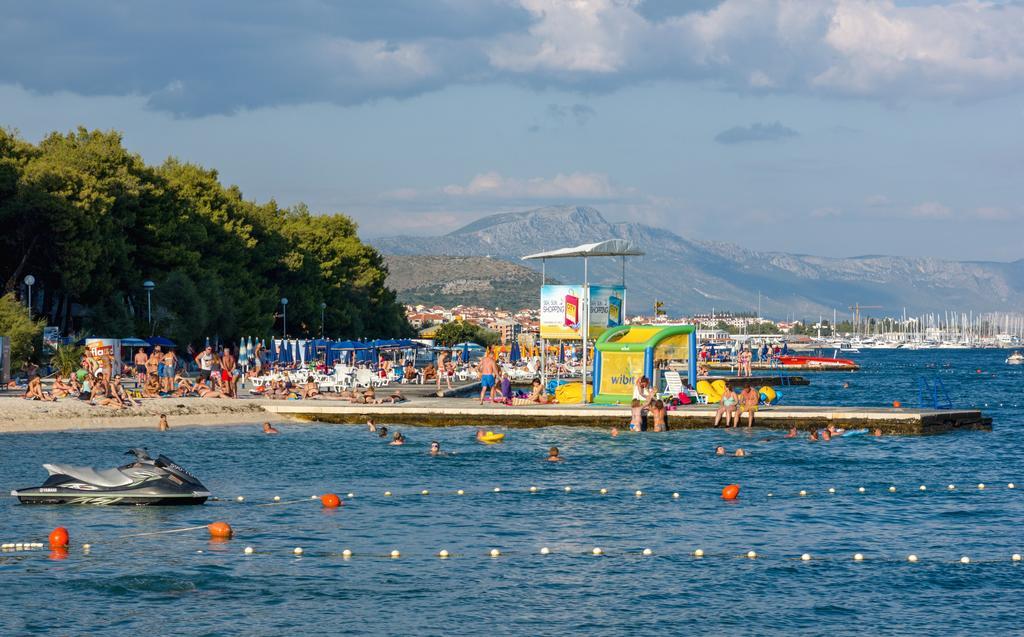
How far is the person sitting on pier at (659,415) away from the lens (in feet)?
122

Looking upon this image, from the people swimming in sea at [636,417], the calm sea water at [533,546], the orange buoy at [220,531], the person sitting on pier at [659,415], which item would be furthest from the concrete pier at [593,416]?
the orange buoy at [220,531]

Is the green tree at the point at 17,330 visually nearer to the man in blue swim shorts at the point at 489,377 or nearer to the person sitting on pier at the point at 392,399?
the person sitting on pier at the point at 392,399

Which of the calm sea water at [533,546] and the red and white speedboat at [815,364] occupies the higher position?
the red and white speedboat at [815,364]

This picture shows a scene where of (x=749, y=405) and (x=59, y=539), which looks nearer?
(x=59, y=539)

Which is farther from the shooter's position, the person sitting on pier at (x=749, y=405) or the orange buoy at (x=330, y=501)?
the person sitting on pier at (x=749, y=405)

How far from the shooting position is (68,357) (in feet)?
157

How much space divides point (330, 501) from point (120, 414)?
1651 cm

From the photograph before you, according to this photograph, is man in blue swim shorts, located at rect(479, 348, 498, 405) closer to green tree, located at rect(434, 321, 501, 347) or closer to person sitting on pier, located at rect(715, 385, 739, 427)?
person sitting on pier, located at rect(715, 385, 739, 427)

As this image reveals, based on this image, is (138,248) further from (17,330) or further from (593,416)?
(593,416)

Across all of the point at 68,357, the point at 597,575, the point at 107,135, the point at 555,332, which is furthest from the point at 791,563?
the point at 107,135

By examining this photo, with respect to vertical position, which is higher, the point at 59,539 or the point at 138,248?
the point at 138,248

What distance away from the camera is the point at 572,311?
147ft

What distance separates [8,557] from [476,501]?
30.3 feet

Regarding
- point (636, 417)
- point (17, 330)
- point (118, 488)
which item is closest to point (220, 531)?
point (118, 488)
